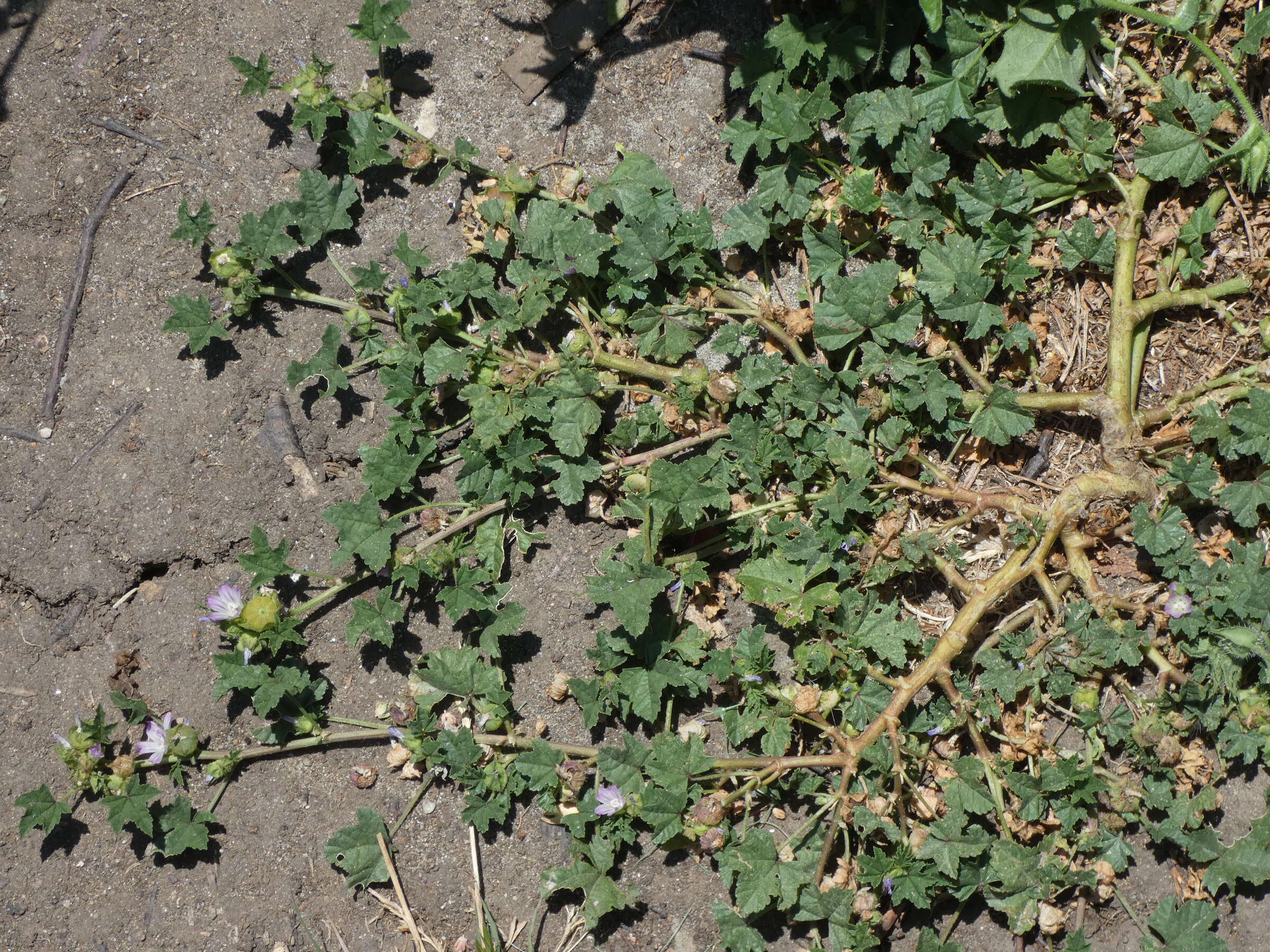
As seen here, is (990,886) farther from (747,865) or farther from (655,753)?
(655,753)

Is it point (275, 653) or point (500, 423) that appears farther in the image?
point (275, 653)

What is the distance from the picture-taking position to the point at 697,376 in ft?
10.5

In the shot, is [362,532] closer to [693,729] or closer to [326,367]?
[326,367]

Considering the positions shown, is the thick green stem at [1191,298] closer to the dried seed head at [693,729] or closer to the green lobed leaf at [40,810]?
the dried seed head at [693,729]

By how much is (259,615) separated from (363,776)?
70 centimetres

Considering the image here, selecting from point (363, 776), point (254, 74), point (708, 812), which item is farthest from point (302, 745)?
point (254, 74)

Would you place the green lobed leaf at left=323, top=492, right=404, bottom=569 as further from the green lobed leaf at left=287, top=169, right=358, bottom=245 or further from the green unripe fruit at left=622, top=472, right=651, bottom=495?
the green lobed leaf at left=287, top=169, right=358, bottom=245

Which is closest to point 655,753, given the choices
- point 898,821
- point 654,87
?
point 898,821

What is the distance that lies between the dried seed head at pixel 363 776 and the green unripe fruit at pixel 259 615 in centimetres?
62

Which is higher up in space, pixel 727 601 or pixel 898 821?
pixel 727 601

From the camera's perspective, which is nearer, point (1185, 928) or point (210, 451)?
point (1185, 928)

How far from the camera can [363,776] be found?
3.38 meters

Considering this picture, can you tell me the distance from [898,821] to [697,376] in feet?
5.42

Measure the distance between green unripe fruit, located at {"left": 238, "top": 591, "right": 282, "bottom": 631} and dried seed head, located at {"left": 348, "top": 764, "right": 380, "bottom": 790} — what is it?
0.62 metres
